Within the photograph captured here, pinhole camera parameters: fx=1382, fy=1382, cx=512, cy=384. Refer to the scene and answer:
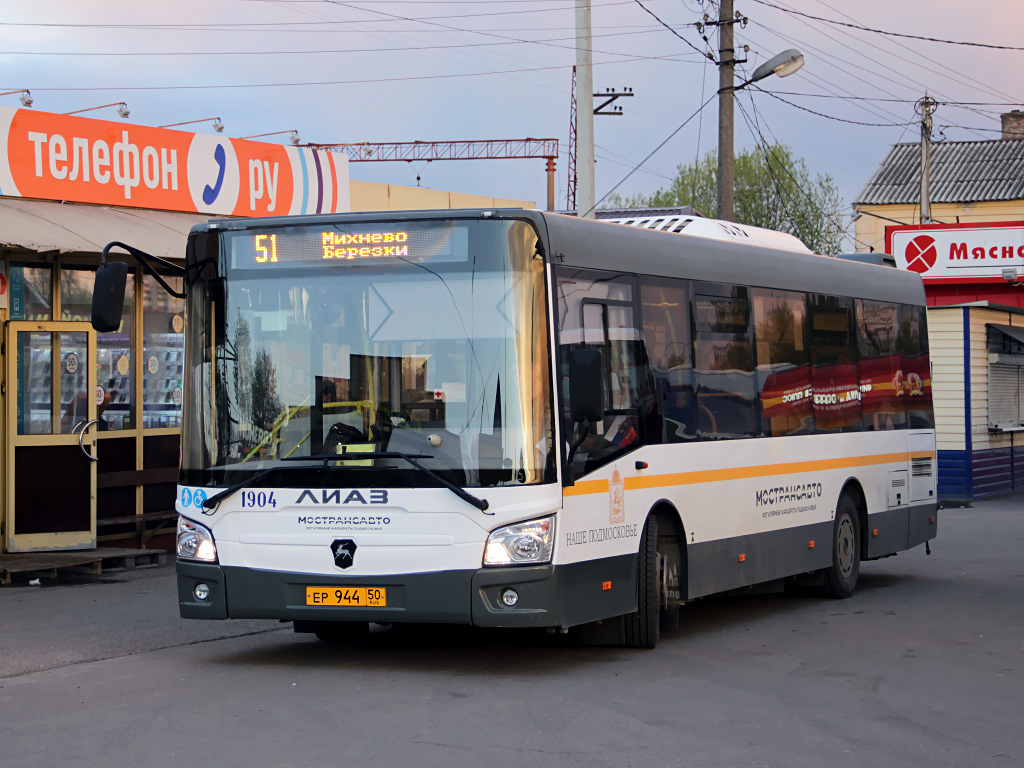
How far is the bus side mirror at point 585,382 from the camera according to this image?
8117 millimetres

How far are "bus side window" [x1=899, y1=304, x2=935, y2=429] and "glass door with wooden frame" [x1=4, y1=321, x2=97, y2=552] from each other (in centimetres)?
830

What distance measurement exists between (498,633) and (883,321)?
574 cm

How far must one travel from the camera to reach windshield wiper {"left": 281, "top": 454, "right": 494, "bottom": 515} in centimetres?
806

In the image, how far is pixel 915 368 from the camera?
14.4 metres

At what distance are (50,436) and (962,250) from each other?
23.9 m

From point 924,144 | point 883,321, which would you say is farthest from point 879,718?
point 924,144

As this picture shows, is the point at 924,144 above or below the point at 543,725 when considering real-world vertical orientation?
above

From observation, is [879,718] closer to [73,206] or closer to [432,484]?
[432,484]

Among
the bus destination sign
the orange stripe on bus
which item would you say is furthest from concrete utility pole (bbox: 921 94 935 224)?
the bus destination sign

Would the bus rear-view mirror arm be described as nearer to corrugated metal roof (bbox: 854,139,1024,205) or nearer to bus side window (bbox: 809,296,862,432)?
bus side window (bbox: 809,296,862,432)

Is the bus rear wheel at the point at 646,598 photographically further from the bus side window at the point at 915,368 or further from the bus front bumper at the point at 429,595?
the bus side window at the point at 915,368

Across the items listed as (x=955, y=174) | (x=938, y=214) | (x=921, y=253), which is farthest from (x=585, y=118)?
(x=955, y=174)

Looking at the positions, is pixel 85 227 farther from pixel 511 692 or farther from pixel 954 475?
pixel 954 475

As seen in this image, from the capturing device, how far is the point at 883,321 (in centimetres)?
1373
